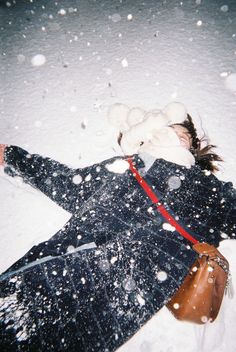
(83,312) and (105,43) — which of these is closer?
(83,312)

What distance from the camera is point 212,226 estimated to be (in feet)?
4.47

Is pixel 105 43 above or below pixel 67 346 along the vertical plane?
above

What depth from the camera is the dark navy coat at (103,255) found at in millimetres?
1047

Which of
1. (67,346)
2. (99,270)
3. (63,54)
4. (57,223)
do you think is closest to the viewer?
(67,346)

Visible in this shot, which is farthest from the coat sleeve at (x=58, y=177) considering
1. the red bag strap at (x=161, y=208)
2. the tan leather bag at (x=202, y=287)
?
the tan leather bag at (x=202, y=287)

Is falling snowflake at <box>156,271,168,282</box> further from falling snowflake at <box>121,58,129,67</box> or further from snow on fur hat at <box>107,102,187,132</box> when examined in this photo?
falling snowflake at <box>121,58,129,67</box>

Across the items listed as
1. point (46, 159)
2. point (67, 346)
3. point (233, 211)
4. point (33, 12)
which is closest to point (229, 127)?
point (233, 211)

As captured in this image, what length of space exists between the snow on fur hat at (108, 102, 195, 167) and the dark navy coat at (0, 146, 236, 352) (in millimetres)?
75

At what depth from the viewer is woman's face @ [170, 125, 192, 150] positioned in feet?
5.41

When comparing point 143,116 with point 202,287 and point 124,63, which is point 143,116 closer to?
point 124,63

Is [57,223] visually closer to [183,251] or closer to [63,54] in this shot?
[183,251]

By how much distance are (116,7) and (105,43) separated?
721 millimetres

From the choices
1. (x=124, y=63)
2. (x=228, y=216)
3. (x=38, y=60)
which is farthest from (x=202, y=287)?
(x=38, y=60)

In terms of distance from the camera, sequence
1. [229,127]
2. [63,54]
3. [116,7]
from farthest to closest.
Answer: [116,7] → [63,54] → [229,127]
